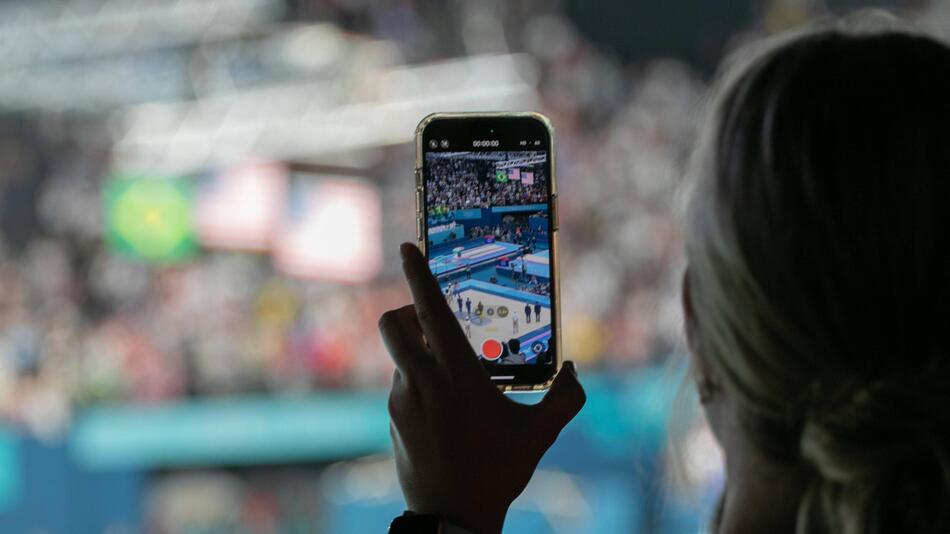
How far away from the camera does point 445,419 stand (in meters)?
0.50

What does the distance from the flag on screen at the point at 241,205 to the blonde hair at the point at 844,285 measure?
16.7ft

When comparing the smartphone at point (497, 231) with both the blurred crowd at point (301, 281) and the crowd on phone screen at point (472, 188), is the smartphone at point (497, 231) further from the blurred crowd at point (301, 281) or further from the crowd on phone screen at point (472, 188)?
the blurred crowd at point (301, 281)

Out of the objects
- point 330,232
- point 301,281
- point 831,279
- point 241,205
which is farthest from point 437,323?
point 241,205

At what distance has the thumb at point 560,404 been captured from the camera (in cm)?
53

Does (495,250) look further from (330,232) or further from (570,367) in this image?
(330,232)

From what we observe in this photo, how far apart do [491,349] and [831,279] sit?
1.09 feet

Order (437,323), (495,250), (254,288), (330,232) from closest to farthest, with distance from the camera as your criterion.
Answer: (437,323) → (495,250) → (254,288) → (330,232)

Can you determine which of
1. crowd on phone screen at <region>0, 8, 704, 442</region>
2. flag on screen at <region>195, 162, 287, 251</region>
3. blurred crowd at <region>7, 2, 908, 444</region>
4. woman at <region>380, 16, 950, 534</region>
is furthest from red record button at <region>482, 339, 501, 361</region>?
flag on screen at <region>195, 162, 287, 251</region>

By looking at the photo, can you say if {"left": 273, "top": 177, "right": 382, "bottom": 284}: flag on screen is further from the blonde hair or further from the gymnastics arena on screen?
the blonde hair

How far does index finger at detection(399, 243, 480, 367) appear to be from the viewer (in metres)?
0.50

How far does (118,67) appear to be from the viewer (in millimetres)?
5469

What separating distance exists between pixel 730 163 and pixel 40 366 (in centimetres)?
482

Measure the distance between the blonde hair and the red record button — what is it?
11.6 inches

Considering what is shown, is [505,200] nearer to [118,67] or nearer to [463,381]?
[463,381]
